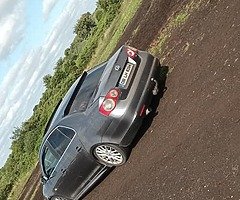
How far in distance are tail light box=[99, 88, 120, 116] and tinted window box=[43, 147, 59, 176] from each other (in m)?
2.07

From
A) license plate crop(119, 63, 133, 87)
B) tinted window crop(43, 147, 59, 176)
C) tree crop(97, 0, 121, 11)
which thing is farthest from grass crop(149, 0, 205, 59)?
tree crop(97, 0, 121, 11)

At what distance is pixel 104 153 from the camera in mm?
11109

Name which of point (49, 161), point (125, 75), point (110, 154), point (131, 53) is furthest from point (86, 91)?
point (49, 161)

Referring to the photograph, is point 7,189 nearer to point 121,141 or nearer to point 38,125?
point 38,125

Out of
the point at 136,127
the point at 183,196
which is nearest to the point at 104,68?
the point at 136,127

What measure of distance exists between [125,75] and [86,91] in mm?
1207

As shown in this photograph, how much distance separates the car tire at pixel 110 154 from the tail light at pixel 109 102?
70 centimetres

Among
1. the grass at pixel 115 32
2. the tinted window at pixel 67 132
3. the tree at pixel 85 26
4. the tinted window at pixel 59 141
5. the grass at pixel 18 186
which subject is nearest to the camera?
the tinted window at pixel 67 132

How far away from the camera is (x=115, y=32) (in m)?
24.2

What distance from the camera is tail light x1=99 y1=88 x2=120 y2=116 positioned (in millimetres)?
10602

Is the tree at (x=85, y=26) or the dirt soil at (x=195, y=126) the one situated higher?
the dirt soil at (x=195, y=126)

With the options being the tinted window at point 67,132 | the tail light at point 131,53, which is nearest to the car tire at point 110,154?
the tinted window at point 67,132

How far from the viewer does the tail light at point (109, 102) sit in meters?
10.6

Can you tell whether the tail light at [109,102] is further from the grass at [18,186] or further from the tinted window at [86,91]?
the grass at [18,186]
